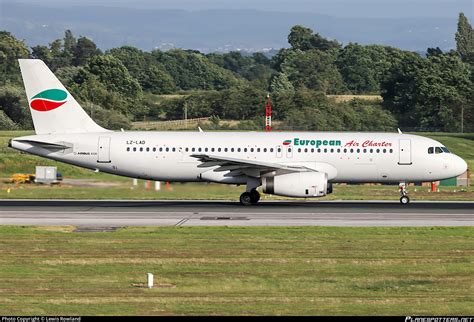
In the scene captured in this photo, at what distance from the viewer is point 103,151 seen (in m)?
47.5

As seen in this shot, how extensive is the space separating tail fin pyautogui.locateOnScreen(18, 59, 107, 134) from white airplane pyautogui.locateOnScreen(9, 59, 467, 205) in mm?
49

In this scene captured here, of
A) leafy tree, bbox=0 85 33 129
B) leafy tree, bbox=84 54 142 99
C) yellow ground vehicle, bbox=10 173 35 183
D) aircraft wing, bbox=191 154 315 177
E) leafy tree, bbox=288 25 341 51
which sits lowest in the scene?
yellow ground vehicle, bbox=10 173 35 183

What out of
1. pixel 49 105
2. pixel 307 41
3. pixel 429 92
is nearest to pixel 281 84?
pixel 429 92

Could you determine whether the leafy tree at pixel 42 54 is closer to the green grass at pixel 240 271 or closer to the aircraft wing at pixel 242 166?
the aircraft wing at pixel 242 166

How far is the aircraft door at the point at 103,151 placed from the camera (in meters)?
47.5

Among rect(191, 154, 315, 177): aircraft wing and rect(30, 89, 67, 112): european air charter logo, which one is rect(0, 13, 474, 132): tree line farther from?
rect(191, 154, 315, 177): aircraft wing

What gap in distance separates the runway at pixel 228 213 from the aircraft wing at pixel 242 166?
1683 mm

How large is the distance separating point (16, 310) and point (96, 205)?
2530 centimetres

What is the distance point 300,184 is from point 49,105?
13.3 metres

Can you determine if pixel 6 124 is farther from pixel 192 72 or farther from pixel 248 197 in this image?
pixel 192 72

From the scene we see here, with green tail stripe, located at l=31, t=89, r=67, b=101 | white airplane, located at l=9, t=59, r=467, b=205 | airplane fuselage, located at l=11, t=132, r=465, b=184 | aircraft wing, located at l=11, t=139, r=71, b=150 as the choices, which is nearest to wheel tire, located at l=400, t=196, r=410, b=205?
white airplane, located at l=9, t=59, r=467, b=205

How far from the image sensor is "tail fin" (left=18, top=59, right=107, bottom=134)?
48.2 meters

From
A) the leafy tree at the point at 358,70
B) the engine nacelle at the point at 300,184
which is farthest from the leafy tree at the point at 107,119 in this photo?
the leafy tree at the point at 358,70

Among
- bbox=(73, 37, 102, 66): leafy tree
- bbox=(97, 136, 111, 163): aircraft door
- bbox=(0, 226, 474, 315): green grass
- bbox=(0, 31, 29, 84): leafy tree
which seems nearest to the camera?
bbox=(0, 226, 474, 315): green grass
